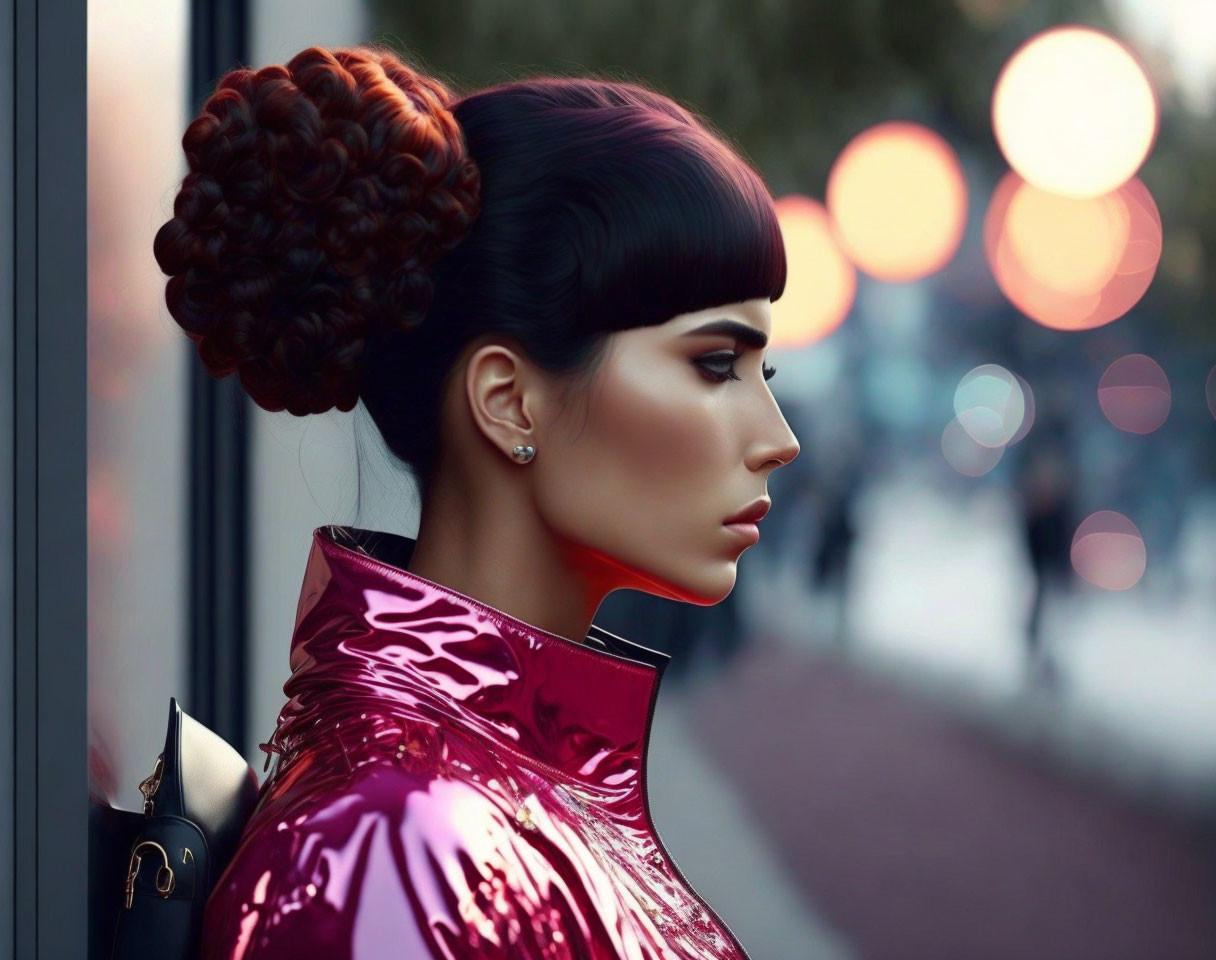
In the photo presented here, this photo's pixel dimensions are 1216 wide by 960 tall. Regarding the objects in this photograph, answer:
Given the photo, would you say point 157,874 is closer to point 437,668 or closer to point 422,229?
point 437,668

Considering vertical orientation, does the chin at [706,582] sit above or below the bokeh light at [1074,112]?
below

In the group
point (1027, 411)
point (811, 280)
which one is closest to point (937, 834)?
point (1027, 411)

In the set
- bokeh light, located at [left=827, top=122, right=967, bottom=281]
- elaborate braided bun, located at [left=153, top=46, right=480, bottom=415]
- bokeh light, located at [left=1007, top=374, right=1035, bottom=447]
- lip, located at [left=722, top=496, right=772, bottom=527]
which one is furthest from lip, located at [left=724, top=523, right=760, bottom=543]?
bokeh light, located at [left=1007, top=374, right=1035, bottom=447]

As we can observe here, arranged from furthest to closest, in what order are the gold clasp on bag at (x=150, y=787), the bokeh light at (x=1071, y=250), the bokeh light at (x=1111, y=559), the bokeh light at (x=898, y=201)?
the bokeh light at (x=1111, y=559) → the bokeh light at (x=1071, y=250) → the bokeh light at (x=898, y=201) → the gold clasp on bag at (x=150, y=787)

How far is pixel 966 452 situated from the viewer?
7.84 m

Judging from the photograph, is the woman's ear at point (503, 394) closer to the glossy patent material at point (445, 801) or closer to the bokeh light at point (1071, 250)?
the glossy patent material at point (445, 801)

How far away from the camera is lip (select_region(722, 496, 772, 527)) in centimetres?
109

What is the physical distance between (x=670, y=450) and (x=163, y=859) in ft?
1.54

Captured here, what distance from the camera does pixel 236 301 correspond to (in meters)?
1.03

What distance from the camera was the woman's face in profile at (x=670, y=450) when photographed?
106 centimetres

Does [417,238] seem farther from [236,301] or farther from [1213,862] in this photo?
[1213,862]

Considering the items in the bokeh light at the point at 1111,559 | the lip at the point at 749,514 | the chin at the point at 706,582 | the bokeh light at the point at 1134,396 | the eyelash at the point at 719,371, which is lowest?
the bokeh light at the point at 1111,559

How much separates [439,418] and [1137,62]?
4.06 meters

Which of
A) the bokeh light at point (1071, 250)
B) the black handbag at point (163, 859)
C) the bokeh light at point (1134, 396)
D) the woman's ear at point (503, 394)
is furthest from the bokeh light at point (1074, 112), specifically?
the black handbag at point (163, 859)
